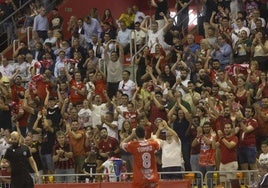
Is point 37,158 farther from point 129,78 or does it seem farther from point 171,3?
point 171,3

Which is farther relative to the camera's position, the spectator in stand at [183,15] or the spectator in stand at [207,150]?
the spectator in stand at [183,15]

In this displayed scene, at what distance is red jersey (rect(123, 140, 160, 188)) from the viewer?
65.7 ft

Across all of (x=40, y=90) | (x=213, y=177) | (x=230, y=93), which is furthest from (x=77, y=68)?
(x=213, y=177)

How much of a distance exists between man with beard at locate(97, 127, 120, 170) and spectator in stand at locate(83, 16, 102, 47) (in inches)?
253

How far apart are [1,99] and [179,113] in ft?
19.0

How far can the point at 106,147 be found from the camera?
25.3 m

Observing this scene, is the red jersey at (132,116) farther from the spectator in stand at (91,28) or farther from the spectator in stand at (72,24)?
the spectator in stand at (72,24)

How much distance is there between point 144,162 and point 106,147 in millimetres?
5328

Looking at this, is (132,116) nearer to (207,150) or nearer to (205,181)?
(207,150)

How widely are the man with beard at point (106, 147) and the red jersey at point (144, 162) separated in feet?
16.3

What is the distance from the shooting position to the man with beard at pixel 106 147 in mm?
25130

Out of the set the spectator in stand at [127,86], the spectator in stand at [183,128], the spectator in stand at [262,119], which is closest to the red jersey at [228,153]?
the spectator in stand at [262,119]

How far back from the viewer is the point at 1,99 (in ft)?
91.5

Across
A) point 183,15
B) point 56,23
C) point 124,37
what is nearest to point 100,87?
point 124,37
